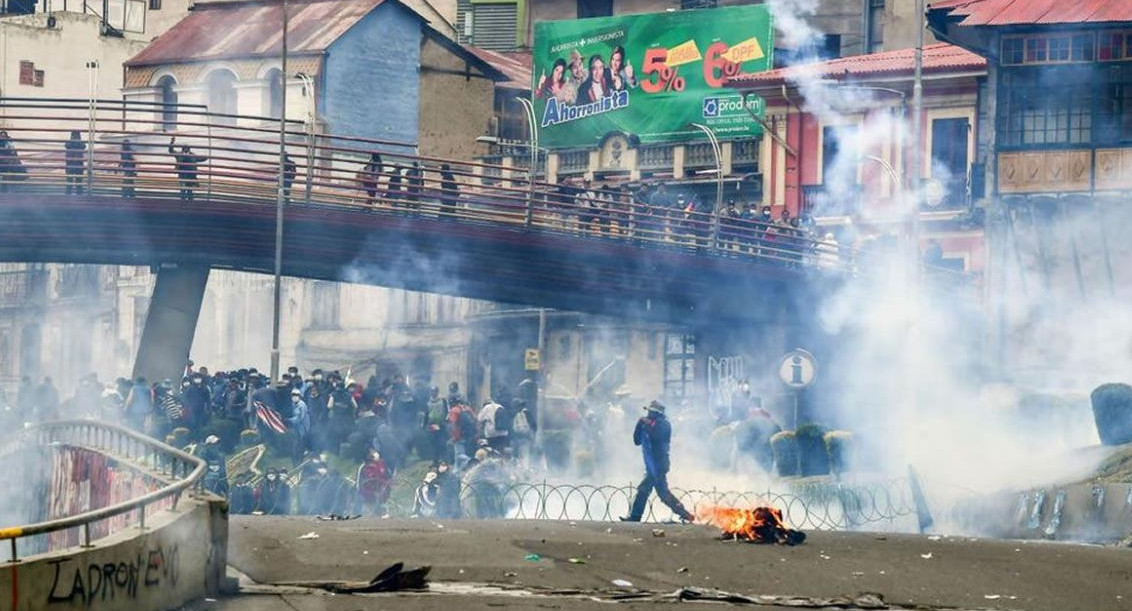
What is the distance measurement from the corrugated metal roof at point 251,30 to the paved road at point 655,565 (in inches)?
1643

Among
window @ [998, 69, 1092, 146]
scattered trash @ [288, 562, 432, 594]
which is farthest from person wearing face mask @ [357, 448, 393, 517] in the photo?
window @ [998, 69, 1092, 146]

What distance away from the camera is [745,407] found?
3584cm

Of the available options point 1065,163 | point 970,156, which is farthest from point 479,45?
point 1065,163

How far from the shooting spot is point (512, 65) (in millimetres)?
70750

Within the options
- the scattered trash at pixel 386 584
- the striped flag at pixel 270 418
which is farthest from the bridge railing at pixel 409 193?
the scattered trash at pixel 386 584

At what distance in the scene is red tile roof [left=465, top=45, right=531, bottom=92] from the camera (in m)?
68.6

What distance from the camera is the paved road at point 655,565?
18.5 m

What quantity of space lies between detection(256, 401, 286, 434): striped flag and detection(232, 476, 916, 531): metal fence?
11.5 ft

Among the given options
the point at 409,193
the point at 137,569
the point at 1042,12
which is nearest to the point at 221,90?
the point at 1042,12

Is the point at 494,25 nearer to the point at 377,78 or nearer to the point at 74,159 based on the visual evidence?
the point at 377,78

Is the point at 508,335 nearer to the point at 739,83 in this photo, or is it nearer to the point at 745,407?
the point at 739,83

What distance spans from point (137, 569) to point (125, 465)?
4386mm

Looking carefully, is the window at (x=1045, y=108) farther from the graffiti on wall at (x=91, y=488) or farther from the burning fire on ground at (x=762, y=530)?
the graffiti on wall at (x=91, y=488)

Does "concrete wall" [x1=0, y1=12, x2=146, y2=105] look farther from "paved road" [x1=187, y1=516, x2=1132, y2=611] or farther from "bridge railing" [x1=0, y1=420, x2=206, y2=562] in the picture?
"paved road" [x1=187, y1=516, x2=1132, y2=611]
